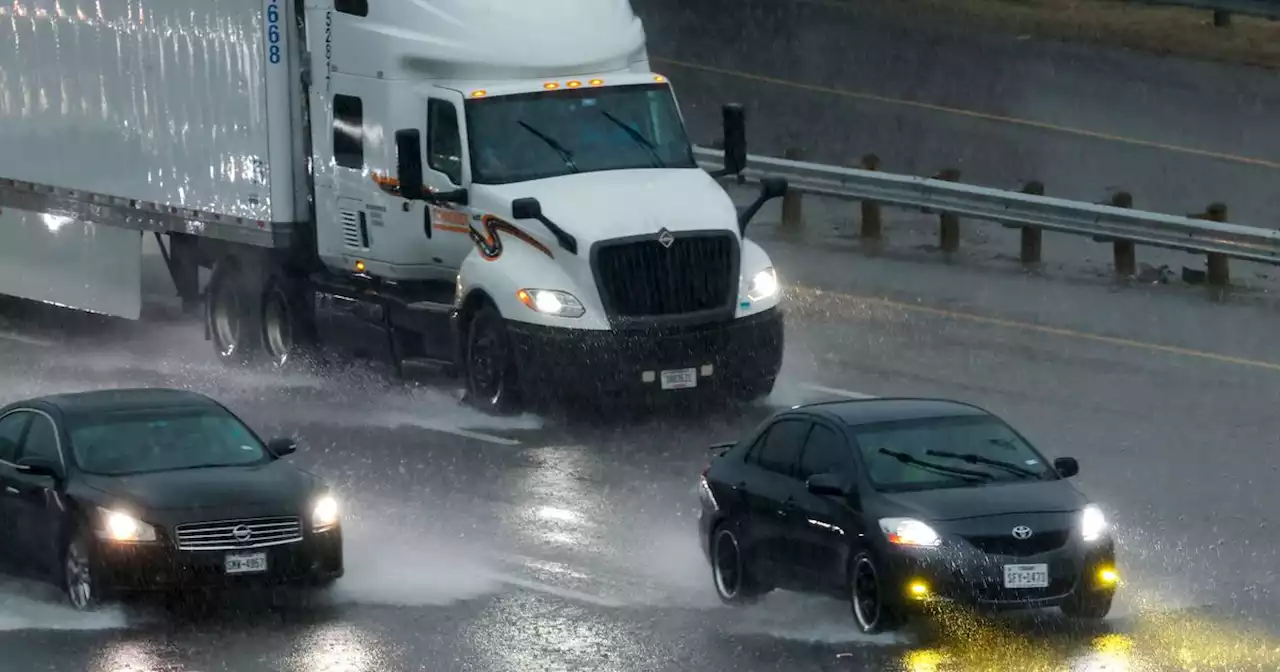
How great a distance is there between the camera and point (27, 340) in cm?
2678

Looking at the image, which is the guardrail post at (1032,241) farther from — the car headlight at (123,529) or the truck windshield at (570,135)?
the car headlight at (123,529)

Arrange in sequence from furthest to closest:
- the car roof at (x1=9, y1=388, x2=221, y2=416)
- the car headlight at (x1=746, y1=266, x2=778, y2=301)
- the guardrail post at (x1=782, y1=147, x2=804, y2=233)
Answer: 1. the guardrail post at (x1=782, y1=147, x2=804, y2=233)
2. the car headlight at (x1=746, y1=266, x2=778, y2=301)
3. the car roof at (x1=9, y1=388, x2=221, y2=416)

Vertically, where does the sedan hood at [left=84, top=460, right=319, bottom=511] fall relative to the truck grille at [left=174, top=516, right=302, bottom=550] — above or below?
above

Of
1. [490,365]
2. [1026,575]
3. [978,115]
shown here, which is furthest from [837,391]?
[978,115]

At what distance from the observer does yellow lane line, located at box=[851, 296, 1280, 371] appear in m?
22.8

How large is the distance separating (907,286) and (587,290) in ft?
24.2

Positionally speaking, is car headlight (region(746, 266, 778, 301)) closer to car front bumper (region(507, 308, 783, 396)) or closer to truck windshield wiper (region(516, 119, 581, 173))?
car front bumper (region(507, 308, 783, 396))

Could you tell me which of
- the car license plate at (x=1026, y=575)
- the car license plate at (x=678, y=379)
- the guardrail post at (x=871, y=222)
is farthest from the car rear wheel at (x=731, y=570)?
the guardrail post at (x=871, y=222)

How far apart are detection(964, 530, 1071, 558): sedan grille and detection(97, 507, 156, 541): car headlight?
472cm

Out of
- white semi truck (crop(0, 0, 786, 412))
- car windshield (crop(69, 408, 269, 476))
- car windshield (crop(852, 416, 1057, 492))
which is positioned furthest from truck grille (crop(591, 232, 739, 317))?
car windshield (crop(852, 416, 1057, 492))

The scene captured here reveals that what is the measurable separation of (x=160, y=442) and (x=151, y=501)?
109 cm

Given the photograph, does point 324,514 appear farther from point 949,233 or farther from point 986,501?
point 949,233

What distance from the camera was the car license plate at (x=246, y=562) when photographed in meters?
15.0

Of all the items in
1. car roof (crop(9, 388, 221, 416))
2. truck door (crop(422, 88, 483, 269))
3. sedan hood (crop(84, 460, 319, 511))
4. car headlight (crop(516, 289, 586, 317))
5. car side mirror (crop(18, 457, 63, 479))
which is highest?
truck door (crop(422, 88, 483, 269))
